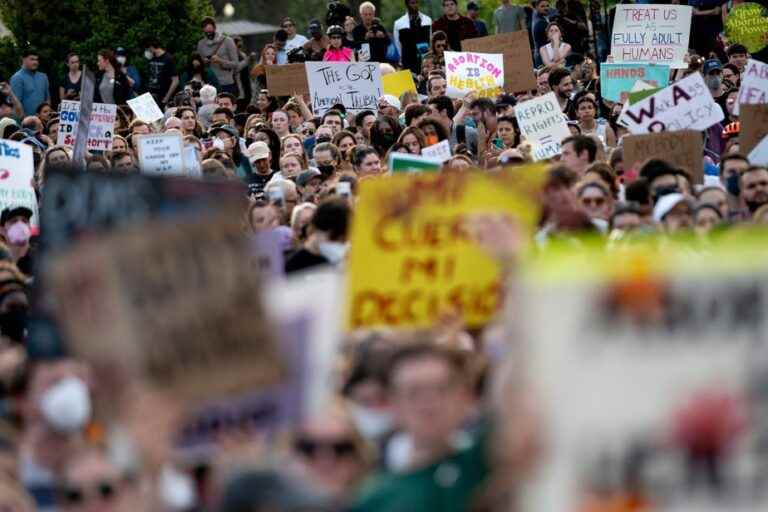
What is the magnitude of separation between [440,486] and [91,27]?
28559 millimetres

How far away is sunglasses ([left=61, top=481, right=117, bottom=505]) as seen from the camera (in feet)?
20.0

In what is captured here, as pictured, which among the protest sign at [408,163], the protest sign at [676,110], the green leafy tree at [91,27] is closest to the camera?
the protest sign at [408,163]

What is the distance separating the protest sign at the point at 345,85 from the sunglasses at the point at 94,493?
15.9 m

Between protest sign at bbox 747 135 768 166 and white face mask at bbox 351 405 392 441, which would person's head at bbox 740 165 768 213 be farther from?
white face mask at bbox 351 405 392 441

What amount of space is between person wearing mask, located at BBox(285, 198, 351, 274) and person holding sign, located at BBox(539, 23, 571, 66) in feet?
48.4

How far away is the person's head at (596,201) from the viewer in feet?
36.3

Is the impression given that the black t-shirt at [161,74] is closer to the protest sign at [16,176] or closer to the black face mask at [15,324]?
the protest sign at [16,176]

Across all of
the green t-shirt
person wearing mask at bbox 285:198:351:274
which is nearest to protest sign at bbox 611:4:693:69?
person wearing mask at bbox 285:198:351:274

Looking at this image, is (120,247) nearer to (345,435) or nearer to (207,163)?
(345,435)

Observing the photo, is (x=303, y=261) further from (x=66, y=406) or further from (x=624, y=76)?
(x=624, y=76)

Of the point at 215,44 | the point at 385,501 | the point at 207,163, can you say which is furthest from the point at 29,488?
the point at 215,44

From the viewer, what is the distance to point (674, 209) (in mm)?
10867

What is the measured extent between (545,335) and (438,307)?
1.99m

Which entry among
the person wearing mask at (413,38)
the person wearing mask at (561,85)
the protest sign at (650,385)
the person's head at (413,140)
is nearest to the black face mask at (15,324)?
the protest sign at (650,385)
